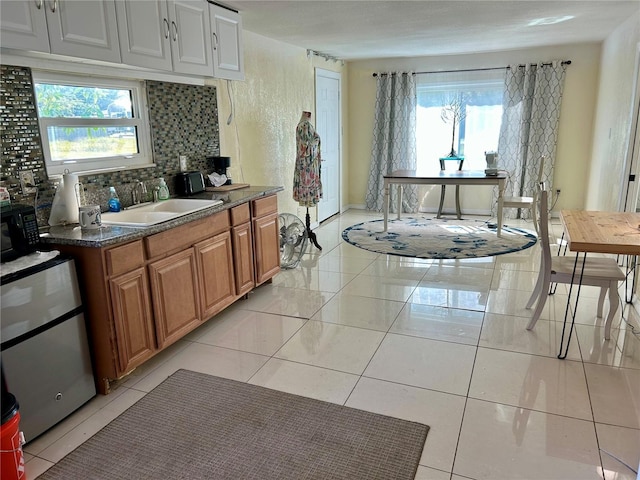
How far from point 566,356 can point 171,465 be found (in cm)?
215

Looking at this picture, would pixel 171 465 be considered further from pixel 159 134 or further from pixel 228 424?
pixel 159 134

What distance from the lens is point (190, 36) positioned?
120 inches

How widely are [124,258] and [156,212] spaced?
0.71 meters

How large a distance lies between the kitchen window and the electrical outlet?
17 cm

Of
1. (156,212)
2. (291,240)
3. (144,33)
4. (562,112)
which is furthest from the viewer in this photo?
(562,112)

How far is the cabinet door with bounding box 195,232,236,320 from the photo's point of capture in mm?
2919

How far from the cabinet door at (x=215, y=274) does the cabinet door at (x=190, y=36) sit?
113 cm

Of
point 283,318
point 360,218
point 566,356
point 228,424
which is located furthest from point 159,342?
point 360,218

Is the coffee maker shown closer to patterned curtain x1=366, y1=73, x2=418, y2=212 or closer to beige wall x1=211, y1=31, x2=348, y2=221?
beige wall x1=211, y1=31, x2=348, y2=221

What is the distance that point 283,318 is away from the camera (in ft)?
10.6

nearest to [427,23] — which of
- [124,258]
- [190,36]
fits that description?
[190,36]

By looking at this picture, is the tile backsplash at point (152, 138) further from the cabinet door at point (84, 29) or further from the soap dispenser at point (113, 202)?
the cabinet door at point (84, 29)

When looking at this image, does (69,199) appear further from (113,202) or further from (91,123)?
(91,123)

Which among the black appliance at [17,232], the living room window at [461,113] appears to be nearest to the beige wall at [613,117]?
the living room window at [461,113]
